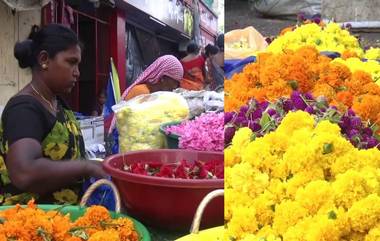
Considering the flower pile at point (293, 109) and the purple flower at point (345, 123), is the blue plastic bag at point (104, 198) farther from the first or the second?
the purple flower at point (345, 123)

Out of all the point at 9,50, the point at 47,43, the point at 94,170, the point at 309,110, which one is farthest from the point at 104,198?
the point at 9,50

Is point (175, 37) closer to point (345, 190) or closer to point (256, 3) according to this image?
Answer: point (256, 3)

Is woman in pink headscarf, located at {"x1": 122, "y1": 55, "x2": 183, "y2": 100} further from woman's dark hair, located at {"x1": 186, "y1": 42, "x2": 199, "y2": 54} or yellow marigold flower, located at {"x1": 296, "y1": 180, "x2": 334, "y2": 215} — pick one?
yellow marigold flower, located at {"x1": 296, "y1": 180, "x2": 334, "y2": 215}

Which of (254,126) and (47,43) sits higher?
(47,43)

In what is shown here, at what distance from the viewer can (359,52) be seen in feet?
9.05

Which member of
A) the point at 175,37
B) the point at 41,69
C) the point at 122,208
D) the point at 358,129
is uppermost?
the point at 175,37

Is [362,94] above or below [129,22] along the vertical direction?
below

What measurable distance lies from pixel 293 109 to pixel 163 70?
51.6 inches

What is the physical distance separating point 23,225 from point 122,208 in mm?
291

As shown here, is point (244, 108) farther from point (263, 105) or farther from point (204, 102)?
point (204, 102)

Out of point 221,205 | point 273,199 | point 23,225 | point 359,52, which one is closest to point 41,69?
point 23,225

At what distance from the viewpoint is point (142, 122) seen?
189 cm

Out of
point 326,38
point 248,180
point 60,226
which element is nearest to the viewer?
point 248,180

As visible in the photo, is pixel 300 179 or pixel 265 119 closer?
pixel 300 179
